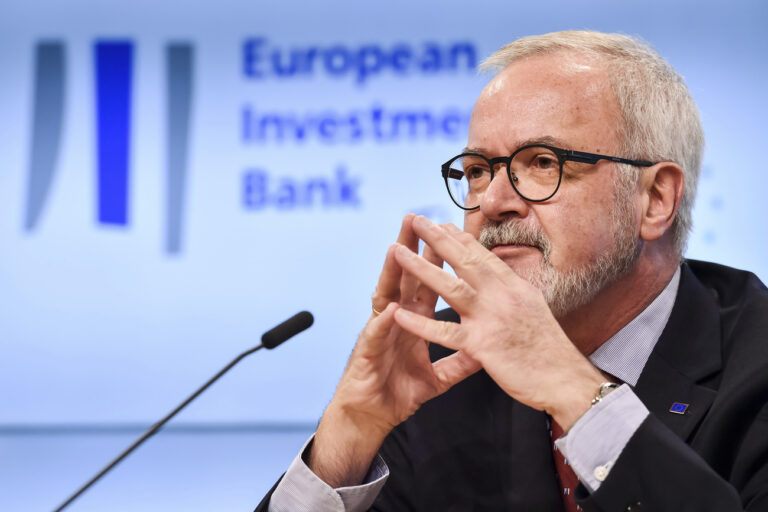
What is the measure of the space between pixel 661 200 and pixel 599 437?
76 cm

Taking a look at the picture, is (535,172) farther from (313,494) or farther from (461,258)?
(313,494)

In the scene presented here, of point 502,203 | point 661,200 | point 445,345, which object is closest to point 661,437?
point 445,345

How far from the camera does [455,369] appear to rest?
59.6 inches

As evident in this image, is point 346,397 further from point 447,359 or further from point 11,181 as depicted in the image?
point 11,181

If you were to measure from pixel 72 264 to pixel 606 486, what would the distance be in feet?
11.8

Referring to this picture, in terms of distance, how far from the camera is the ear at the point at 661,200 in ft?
5.85

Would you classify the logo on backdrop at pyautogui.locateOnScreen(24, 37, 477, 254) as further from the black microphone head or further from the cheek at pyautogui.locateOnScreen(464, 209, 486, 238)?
the black microphone head

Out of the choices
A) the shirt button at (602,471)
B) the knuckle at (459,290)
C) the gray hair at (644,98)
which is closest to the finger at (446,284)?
the knuckle at (459,290)

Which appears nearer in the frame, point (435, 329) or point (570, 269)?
point (435, 329)

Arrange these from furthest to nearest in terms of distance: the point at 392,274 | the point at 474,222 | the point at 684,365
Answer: the point at 474,222
the point at 684,365
the point at 392,274

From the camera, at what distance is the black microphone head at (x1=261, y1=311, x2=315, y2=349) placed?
136 centimetres

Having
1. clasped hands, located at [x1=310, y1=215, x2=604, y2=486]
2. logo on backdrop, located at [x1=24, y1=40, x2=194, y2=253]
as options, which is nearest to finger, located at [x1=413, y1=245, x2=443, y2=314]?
clasped hands, located at [x1=310, y1=215, x2=604, y2=486]

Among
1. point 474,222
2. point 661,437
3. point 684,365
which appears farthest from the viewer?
point 474,222

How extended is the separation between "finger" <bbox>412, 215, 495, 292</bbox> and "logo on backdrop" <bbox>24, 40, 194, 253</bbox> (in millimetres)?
2985
